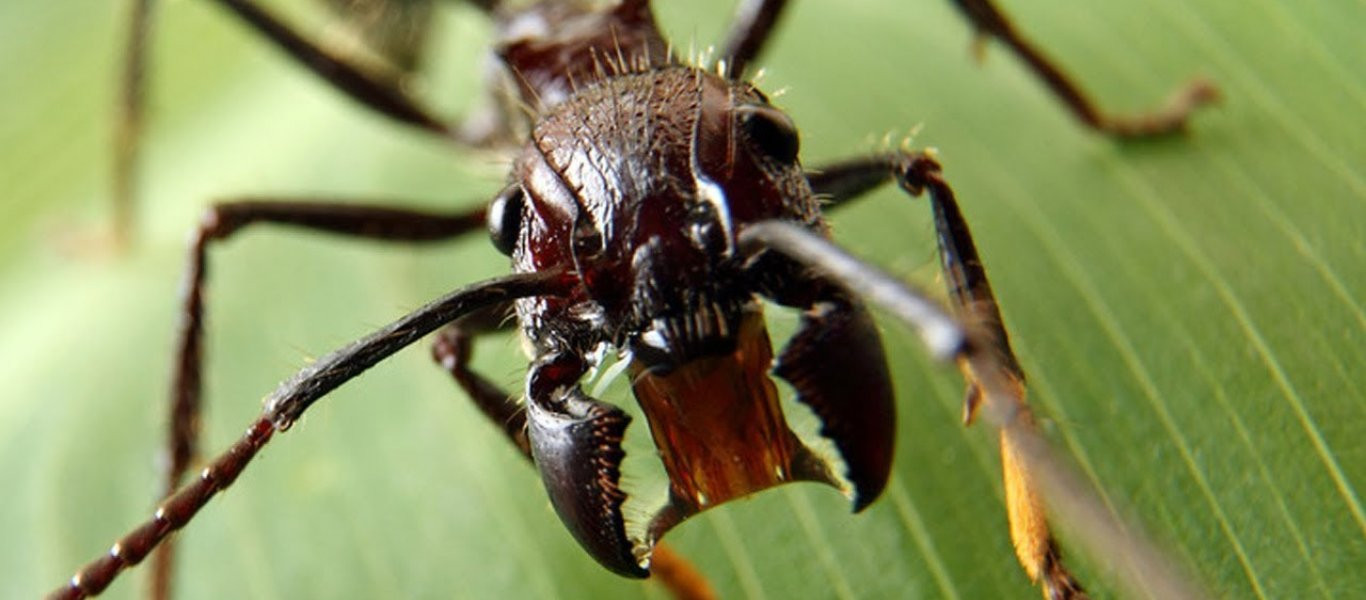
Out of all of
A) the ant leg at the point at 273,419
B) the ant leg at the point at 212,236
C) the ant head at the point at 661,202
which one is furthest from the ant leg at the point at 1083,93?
the ant leg at the point at 273,419

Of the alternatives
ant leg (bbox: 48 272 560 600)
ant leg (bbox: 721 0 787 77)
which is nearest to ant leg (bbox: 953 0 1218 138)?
ant leg (bbox: 721 0 787 77)

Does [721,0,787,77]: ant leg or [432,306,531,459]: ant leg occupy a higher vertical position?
[721,0,787,77]: ant leg

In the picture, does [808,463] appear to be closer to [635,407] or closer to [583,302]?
[635,407]

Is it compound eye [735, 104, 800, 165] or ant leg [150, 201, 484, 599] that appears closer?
compound eye [735, 104, 800, 165]

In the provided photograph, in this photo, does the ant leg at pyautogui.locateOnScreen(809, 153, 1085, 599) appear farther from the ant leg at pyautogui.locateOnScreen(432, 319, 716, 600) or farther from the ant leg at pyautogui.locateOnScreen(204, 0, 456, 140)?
the ant leg at pyautogui.locateOnScreen(204, 0, 456, 140)

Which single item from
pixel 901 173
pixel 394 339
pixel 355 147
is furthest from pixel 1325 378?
pixel 355 147

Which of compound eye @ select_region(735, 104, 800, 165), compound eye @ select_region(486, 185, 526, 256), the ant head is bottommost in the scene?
compound eye @ select_region(486, 185, 526, 256)
